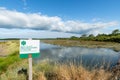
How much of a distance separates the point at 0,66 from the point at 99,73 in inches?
282

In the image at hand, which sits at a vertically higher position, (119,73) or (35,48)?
(35,48)

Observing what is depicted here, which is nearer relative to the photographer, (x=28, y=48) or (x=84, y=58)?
(x=28, y=48)

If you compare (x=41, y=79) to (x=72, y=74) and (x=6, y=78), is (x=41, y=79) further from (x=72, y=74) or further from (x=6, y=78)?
(x=6, y=78)

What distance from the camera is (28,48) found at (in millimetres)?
4957

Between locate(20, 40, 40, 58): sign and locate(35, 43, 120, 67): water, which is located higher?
locate(20, 40, 40, 58): sign

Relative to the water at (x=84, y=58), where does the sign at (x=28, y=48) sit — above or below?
above

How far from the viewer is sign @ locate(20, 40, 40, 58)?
16.0ft

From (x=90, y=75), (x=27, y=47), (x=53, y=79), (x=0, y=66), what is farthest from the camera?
(x=0, y=66)

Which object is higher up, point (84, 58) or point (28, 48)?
point (28, 48)

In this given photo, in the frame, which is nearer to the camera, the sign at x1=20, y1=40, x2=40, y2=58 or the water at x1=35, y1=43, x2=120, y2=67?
the sign at x1=20, y1=40, x2=40, y2=58

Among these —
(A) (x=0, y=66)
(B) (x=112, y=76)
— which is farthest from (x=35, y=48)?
(A) (x=0, y=66)

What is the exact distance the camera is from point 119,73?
682cm

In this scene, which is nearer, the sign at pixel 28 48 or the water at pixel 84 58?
the sign at pixel 28 48

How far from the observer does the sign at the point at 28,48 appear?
4.87 meters
